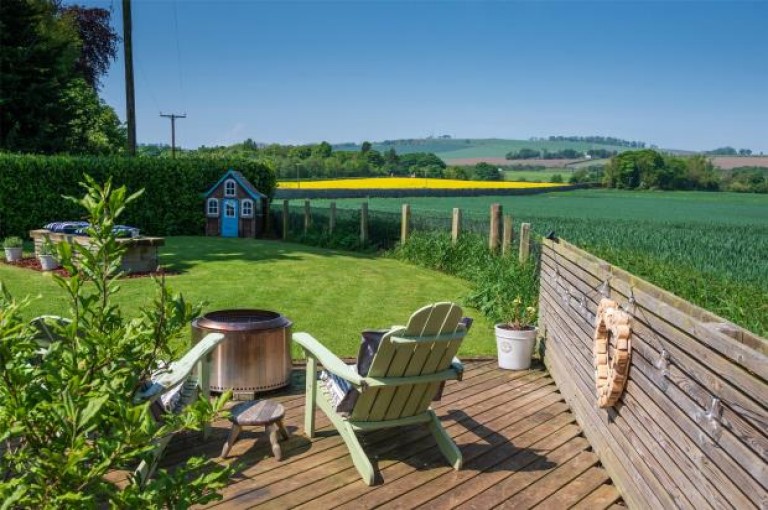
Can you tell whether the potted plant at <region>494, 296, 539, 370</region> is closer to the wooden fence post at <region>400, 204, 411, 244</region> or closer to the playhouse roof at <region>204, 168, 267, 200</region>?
the wooden fence post at <region>400, 204, 411, 244</region>

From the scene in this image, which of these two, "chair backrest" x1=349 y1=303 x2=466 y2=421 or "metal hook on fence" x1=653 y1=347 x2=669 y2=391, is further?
"chair backrest" x1=349 y1=303 x2=466 y2=421

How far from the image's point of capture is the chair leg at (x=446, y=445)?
4.32 m

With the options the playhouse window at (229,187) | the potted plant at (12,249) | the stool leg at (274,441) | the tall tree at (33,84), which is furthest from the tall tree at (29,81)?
the stool leg at (274,441)

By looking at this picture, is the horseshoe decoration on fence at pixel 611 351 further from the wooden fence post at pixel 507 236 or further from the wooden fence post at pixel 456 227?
the wooden fence post at pixel 456 227

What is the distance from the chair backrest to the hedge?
15.7 m

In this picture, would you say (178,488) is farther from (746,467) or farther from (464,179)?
(464,179)

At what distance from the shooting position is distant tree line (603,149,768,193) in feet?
190

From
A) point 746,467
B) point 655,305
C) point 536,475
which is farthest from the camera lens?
point 536,475

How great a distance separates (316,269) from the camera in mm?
14031

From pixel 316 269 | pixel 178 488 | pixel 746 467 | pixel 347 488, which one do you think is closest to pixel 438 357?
pixel 347 488

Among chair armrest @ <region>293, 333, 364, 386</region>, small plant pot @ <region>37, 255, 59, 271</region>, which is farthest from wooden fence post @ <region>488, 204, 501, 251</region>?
chair armrest @ <region>293, 333, 364, 386</region>

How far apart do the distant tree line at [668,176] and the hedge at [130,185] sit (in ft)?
146

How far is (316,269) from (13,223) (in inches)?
356

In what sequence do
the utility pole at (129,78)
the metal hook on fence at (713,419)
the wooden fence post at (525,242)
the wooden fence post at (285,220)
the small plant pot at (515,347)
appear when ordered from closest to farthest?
the metal hook on fence at (713,419) → the small plant pot at (515,347) → the wooden fence post at (525,242) → the utility pole at (129,78) → the wooden fence post at (285,220)
